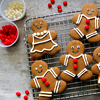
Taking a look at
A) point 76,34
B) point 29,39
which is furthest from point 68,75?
point 29,39

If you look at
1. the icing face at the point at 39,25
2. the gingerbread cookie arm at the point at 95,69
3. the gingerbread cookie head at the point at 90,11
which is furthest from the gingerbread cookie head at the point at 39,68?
the gingerbread cookie head at the point at 90,11

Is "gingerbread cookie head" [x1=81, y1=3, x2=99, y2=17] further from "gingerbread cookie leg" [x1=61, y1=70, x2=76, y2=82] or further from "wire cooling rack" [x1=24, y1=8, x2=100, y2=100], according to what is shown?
"gingerbread cookie leg" [x1=61, y1=70, x2=76, y2=82]

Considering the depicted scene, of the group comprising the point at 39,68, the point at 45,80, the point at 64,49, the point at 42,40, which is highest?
the point at 42,40

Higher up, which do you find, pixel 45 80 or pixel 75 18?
pixel 75 18

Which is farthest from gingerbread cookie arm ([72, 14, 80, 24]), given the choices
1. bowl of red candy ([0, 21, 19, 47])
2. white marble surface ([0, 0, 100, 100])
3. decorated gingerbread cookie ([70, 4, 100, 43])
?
bowl of red candy ([0, 21, 19, 47])

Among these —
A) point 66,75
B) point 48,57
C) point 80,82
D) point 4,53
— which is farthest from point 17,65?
point 80,82

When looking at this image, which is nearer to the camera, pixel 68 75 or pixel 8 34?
pixel 68 75

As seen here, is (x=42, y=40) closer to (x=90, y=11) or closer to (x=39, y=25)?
(x=39, y=25)

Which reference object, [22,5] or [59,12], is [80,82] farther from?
[22,5]
